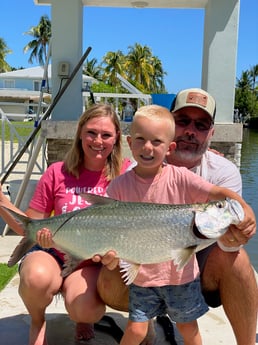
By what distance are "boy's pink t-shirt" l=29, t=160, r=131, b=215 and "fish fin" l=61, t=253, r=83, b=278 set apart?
1.20 ft

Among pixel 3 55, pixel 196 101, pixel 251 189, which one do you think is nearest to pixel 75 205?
pixel 196 101

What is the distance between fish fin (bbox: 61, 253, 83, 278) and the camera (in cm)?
249

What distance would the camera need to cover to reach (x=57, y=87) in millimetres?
6402

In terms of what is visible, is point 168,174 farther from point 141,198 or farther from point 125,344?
point 125,344

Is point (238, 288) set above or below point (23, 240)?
below

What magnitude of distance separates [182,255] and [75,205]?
33.8 inches

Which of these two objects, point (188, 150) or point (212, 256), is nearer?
point (212, 256)

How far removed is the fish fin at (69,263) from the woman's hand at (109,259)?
0.43 ft

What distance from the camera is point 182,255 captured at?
2238mm

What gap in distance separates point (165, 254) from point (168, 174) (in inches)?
18.0

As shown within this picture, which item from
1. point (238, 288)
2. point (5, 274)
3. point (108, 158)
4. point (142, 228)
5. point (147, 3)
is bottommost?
point (5, 274)

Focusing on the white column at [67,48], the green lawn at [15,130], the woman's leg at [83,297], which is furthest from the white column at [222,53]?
the green lawn at [15,130]

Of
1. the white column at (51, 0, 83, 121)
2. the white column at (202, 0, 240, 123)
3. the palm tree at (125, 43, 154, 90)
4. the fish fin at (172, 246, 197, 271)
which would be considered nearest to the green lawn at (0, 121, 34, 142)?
the white column at (51, 0, 83, 121)

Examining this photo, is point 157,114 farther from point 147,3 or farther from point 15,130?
point 15,130
